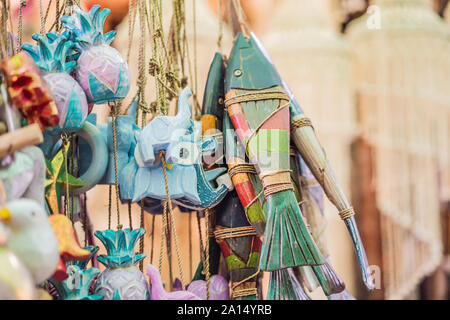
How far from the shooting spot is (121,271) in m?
0.87

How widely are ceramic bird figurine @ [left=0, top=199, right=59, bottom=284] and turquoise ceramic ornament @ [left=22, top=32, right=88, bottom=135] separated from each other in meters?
0.20

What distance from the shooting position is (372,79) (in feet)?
10.2

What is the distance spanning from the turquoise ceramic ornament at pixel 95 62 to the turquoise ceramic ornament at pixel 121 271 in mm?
181

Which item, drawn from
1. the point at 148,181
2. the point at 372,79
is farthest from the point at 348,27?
the point at 148,181

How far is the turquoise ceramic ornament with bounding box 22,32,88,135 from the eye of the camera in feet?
2.75

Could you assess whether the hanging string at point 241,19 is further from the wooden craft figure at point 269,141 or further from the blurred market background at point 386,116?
the blurred market background at point 386,116

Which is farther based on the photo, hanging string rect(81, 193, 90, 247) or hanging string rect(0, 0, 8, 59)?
hanging string rect(81, 193, 90, 247)

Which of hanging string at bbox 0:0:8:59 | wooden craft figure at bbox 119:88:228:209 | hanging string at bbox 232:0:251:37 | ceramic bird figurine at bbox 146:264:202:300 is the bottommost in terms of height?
ceramic bird figurine at bbox 146:264:202:300

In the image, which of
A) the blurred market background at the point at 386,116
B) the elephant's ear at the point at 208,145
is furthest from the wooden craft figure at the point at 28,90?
the blurred market background at the point at 386,116

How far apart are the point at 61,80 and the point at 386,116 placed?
242 cm

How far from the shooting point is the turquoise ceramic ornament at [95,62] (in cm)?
88

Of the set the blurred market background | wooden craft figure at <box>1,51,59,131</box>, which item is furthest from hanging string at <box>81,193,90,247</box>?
the blurred market background

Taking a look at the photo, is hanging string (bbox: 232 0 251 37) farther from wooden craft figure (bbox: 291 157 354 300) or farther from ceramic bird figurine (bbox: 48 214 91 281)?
ceramic bird figurine (bbox: 48 214 91 281)

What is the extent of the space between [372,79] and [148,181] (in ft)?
7.65
